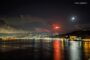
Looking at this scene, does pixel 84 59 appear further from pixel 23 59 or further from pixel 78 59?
pixel 23 59

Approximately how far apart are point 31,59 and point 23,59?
210 centimetres

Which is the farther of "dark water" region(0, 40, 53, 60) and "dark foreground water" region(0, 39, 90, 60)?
"dark water" region(0, 40, 53, 60)

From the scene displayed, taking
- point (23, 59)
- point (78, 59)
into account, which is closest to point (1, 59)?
point (23, 59)

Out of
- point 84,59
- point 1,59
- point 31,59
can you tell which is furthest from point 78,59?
point 1,59

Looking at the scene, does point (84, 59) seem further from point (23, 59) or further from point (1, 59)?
point (1, 59)

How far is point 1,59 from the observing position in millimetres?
50531

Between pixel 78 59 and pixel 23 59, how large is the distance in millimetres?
14111

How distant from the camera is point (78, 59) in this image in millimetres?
49312

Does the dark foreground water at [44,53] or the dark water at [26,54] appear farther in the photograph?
the dark water at [26,54]

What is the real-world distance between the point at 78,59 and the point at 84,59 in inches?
60.5

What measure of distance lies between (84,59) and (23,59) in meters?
15.6

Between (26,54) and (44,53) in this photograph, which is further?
(44,53)

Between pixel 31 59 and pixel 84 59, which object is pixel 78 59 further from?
A: pixel 31 59
